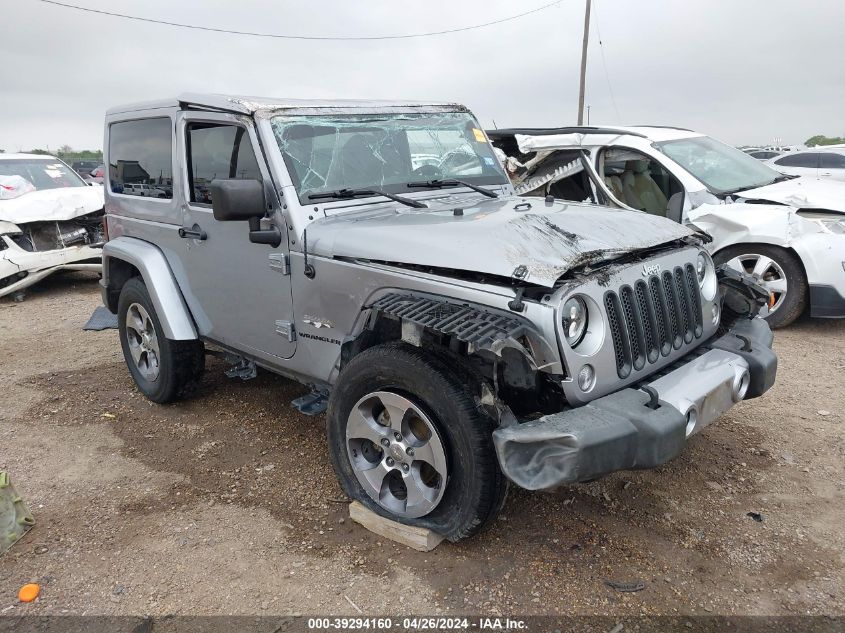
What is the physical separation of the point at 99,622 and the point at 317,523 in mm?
1005

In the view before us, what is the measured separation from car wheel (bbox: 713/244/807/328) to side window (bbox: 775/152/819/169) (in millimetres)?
9620

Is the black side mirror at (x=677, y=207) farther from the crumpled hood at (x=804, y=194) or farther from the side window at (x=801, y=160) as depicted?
the side window at (x=801, y=160)

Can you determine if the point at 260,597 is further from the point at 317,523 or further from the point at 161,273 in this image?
the point at 161,273

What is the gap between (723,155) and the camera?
270 inches

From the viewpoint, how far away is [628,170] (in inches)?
263

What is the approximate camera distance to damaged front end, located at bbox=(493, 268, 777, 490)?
229 centimetres

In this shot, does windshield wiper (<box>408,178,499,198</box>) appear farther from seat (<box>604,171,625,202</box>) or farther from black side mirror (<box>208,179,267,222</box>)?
seat (<box>604,171,625,202</box>)

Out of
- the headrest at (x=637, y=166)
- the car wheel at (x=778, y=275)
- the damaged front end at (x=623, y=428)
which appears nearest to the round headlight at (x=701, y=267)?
the damaged front end at (x=623, y=428)

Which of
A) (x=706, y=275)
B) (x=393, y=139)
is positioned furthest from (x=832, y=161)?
(x=393, y=139)

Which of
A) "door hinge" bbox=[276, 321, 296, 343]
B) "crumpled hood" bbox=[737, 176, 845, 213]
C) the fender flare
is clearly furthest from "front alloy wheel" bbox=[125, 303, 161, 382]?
"crumpled hood" bbox=[737, 176, 845, 213]

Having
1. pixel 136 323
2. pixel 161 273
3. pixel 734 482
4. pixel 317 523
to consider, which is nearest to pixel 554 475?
pixel 317 523

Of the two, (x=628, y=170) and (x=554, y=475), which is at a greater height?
(x=628, y=170)

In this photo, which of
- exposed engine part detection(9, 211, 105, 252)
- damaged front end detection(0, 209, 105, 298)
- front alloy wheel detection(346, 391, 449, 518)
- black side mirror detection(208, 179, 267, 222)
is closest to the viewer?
front alloy wheel detection(346, 391, 449, 518)

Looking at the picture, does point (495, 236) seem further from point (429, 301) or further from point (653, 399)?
point (653, 399)
